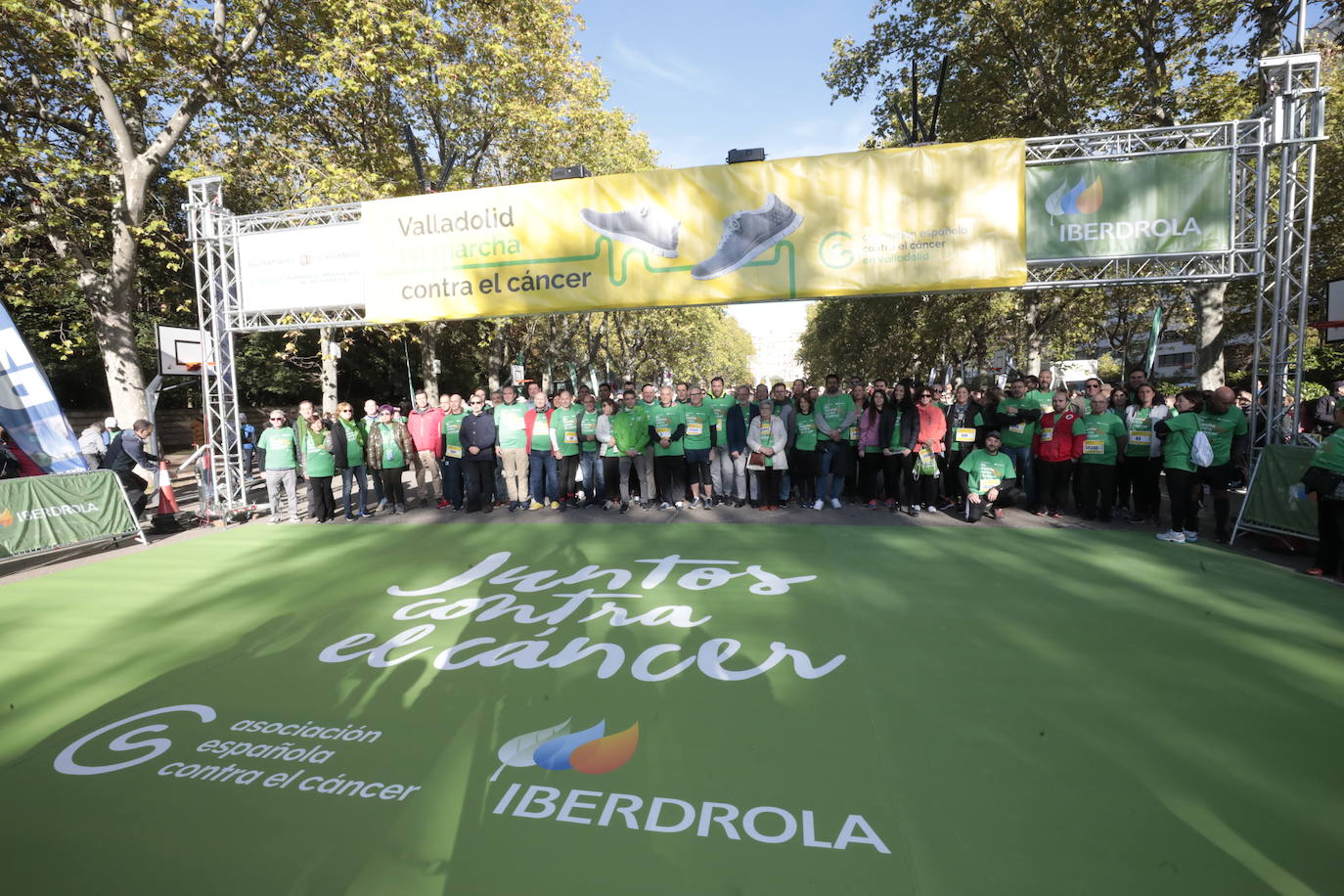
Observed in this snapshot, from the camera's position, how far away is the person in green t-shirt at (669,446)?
930 cm

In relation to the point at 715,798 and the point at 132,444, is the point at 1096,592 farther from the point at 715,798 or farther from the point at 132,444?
the point at 132,444

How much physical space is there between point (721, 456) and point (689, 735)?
6683 mm

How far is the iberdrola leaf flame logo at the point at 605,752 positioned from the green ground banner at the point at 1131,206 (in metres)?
7.61

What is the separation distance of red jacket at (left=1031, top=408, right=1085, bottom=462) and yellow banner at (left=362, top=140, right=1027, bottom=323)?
1836 mm

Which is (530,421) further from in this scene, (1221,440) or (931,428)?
(1221,440)

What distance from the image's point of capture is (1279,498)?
6.55 metres

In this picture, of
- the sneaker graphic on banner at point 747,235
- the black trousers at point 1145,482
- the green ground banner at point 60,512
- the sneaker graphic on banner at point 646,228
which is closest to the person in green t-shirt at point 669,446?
the sneaker graphic on banner at point 747,235

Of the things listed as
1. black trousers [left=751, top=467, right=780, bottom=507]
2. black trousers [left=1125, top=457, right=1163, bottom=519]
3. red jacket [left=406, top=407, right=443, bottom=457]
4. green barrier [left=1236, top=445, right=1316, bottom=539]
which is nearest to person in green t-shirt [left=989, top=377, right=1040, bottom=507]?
black trousers [left=1125, top=457, right=1163, bottom=519]

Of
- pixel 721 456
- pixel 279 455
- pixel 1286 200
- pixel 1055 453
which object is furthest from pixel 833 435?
pixel 279 455

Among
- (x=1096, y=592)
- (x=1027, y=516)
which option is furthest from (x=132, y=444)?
(x=1027, y=516)

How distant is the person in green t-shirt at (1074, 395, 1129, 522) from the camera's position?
25.5ft

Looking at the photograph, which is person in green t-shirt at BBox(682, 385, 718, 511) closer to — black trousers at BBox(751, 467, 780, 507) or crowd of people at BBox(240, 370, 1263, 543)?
crowd of people at BBox(240, 370, 1263, 543)

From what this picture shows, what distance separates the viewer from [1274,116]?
7.14 m

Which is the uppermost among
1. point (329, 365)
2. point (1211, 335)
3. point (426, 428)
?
point (329, 365)
